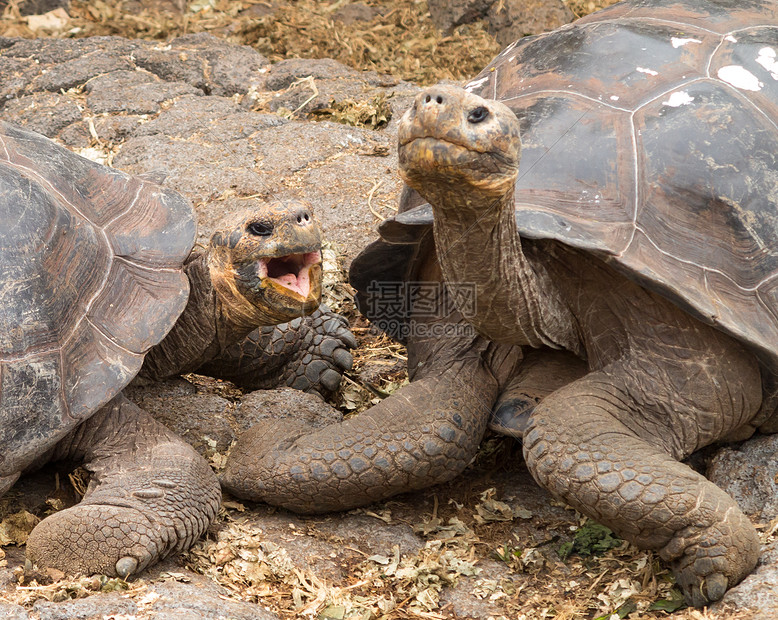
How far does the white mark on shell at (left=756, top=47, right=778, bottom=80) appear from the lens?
3314 mm

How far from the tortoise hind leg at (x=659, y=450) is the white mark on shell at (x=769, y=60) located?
95 cm

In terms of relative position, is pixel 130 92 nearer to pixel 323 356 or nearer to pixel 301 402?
pixel 323 356

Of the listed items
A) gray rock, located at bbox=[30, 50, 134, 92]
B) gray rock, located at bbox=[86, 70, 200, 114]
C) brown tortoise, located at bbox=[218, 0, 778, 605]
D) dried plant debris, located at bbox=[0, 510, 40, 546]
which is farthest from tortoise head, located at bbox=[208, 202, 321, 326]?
gray rock, located at bbox=[30, 50, 134, 92]

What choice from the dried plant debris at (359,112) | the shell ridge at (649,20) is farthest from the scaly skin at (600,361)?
the dried plant debris at (359,112)

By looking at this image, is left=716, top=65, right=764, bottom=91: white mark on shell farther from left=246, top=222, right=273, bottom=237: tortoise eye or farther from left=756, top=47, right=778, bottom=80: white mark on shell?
left=246, top=222, right=273, bottom=237: tortoise eye

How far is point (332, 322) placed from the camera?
169 inches

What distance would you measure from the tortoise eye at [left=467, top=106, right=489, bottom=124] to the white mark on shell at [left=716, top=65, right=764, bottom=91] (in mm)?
1215

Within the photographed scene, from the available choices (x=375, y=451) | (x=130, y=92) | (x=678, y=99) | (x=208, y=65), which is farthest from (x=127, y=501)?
(x=208, y=65)

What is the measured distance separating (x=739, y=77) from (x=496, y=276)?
112 cm

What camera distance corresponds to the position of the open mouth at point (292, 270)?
10.8 ft

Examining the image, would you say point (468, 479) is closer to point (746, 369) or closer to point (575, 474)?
point (575, 474)

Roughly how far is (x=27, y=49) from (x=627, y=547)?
17.0 ft

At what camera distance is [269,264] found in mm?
3420

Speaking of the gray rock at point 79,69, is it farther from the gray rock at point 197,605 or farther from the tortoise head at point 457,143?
the tortoise head at point 457,143
